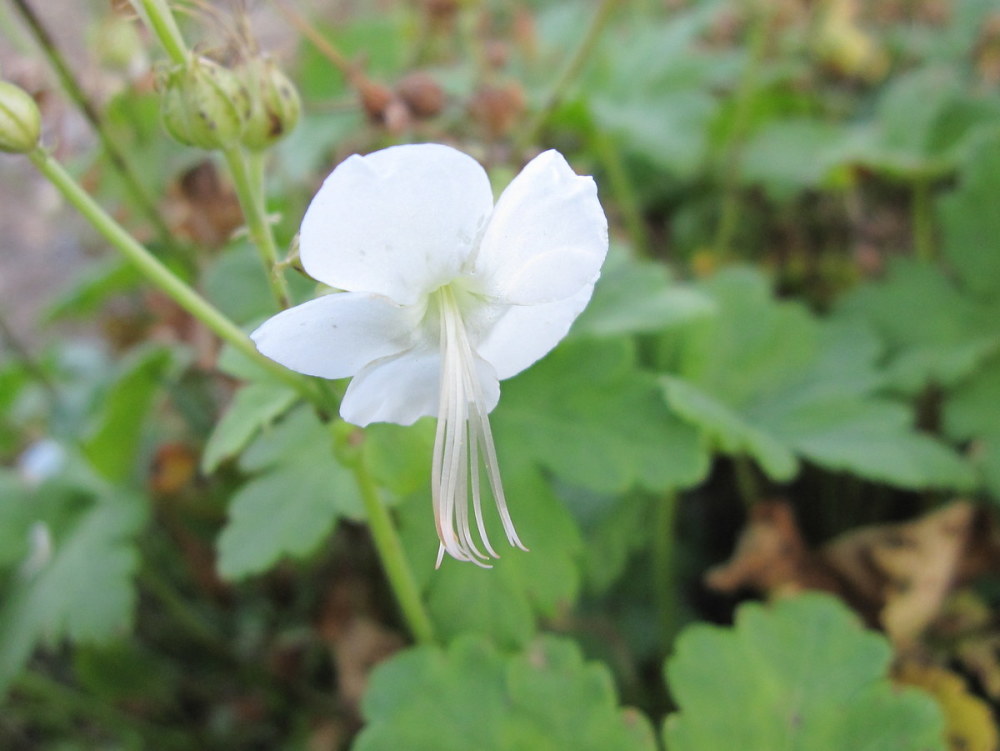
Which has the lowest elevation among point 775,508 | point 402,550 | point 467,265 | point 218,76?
point 775,508

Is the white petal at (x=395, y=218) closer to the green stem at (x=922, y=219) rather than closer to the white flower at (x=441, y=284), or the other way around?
the white flower at (x=441, y=284)

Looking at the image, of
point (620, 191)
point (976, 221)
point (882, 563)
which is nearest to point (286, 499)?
point (882, 563)

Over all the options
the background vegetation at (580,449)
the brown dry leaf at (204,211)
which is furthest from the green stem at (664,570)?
the brown dry leaf at (204,211)

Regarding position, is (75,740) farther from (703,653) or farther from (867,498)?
(867,498)

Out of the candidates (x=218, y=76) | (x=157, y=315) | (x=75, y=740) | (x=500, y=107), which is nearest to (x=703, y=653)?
(x=218, y=76)

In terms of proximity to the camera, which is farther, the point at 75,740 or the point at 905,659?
the point at 75,740

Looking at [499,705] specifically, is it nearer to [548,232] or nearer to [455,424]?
[455,424]

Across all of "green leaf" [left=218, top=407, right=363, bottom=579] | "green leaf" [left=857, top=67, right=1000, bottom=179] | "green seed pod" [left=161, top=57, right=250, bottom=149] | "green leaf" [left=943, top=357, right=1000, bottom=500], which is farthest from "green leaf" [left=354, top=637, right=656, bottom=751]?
"green leaf" [left=857, top=67, right=1000, bottom=179]

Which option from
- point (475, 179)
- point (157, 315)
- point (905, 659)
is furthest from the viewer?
point (157, 315)
